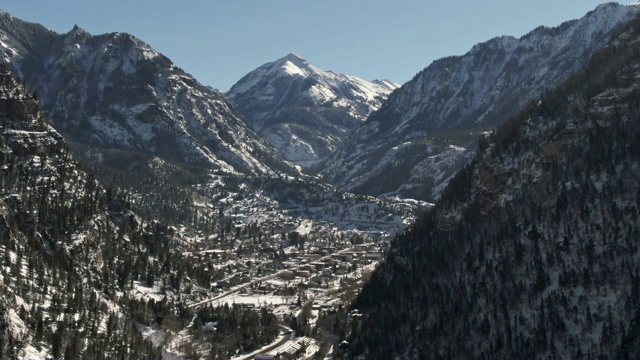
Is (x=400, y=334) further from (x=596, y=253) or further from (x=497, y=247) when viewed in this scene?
(x=596, y=253)

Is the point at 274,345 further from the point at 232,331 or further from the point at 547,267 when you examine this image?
the point at 547,267

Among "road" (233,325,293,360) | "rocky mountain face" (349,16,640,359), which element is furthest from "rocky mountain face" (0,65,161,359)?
"rocky mountain face" (349,16,640,359)

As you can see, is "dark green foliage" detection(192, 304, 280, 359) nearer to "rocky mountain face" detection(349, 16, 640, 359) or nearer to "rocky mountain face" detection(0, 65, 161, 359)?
"rocky mountain face" detection(0, 65, 161, 359)

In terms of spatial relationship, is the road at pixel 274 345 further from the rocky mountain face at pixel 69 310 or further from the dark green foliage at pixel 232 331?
the rocky mountain face at pixel 69 310

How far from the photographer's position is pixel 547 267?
518ft

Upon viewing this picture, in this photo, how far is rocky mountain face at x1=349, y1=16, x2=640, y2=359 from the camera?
459ft

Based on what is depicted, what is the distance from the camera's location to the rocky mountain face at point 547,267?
459 feet

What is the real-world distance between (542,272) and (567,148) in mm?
45750

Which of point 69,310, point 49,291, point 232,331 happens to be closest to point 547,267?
point 232,331

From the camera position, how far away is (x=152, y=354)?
155 metres

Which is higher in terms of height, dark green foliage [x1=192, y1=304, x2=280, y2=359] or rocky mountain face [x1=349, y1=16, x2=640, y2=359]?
rocky mountain face [x1=349, y1=16, x2=640, y2=359]

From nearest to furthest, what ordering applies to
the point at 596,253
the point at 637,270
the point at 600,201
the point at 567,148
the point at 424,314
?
the point at 637,270 < the point at 596,253 < the point at 600,201 < the point at 424,314 < the point at 567,148

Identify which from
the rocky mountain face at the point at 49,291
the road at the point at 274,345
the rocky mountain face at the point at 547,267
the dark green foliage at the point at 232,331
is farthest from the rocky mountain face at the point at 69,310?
the rocky mountain face at the point at 547,267

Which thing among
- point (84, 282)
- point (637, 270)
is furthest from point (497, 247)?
point (84, 282)
